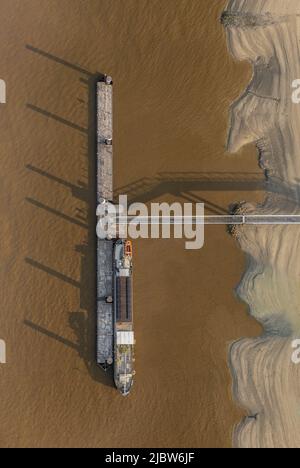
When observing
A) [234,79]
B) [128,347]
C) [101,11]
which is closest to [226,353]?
[128,347]

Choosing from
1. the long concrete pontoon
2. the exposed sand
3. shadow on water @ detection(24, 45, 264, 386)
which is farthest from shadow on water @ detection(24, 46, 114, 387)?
the exposed sand

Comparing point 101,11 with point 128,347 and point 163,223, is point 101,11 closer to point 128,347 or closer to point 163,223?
point 163,223

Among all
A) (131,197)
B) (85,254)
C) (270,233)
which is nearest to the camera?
(85,254)

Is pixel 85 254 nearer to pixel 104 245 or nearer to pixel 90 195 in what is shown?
pixel 104 245

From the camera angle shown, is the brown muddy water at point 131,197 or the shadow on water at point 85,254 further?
the shadow on water at point 85,254

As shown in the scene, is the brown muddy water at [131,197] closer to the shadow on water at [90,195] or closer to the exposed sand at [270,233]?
the shadow on water at [90,195]

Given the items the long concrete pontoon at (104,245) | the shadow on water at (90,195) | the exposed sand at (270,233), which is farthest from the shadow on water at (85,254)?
the exposed sand at (270,233)

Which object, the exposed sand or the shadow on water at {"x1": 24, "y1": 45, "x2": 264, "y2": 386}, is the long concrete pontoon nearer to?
the shadow on water at {"x1": 24, "y1": 45, "x2": 264, "y2": 386}

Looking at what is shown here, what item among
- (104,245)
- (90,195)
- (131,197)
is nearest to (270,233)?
(131,197)
